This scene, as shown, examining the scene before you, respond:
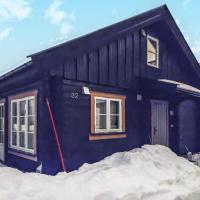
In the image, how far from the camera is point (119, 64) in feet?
32.9

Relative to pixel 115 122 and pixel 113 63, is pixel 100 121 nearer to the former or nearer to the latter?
pixel 115 122

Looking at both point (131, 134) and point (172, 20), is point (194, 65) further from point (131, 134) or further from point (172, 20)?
point (131, 134)

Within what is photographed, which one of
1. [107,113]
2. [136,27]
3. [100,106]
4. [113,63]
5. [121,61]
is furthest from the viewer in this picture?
[136,27]

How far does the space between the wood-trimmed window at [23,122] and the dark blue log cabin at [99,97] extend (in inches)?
1.3

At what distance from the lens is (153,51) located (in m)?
12.2

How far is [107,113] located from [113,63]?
1769 mm

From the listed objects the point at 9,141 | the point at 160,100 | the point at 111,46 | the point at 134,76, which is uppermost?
the point at 111,46

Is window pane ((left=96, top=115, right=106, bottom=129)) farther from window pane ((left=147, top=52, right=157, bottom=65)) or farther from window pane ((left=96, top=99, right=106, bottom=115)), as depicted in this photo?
window pane ((left=147, top=52, right=157, bottom=65))

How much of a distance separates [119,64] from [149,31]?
2827 mm

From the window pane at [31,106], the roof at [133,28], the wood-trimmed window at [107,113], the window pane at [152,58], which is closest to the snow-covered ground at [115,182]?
the wood-trimmed window at [107,113]

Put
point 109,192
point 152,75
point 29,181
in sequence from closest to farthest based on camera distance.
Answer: point 109,192 < point 29,181 < point 152,75

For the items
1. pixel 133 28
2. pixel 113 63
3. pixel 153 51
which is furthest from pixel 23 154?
pixel 153 51

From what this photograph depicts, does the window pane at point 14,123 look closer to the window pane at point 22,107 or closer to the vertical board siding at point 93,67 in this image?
the window pane at point 22,107

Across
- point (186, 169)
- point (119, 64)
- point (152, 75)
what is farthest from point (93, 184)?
Answer: point (152, 75)
